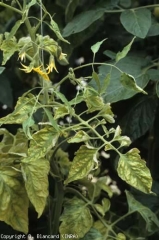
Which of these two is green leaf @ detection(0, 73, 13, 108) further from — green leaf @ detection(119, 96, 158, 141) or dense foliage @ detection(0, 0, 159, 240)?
green leaf @ detection(119, 96, 158, 141)

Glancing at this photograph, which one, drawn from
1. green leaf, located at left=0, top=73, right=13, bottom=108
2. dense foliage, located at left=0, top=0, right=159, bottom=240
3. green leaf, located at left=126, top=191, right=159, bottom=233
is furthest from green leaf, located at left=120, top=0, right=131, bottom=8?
green leaf, located at left=126, top=191, right=159, bottom=233

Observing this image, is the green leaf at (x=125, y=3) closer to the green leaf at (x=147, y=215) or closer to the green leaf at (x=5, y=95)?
the green leaf at (x=5, y=95)

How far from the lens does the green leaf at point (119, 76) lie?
0.91 metres

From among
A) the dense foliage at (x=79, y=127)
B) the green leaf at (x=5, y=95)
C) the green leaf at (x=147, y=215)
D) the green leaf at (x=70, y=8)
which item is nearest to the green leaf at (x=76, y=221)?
the dense foliage at (x=79, y=127)

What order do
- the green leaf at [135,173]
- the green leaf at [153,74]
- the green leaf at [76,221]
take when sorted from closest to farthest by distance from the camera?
the green leaf at [135,173] < the green leaf at [76,221] < the green leaf at [153,74]

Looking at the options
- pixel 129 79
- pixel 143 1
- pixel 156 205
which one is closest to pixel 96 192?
pixel 156 205

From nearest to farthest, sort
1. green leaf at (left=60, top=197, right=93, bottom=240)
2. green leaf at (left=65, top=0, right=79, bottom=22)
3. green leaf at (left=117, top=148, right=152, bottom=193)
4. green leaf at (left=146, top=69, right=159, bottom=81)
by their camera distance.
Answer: green leaf at (left=117, top=148, right=152, bottom=193), green leaf at (left=60, top=197, right=93, bottom=240), green leaf at (left=146, top=69, right=159, bottom=81), green leaf at (left=65, top=0, right=79, bottom=22)

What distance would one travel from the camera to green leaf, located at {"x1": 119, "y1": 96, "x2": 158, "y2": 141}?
1.06 metres

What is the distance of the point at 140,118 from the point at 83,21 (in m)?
0.23

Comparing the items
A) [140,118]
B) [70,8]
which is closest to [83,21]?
[70,8]

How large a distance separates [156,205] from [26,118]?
1.52ft

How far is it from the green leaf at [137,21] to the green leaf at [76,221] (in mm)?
335

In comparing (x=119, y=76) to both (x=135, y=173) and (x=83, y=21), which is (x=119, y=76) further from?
(x=135, y=173)

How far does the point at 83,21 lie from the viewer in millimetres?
1029
